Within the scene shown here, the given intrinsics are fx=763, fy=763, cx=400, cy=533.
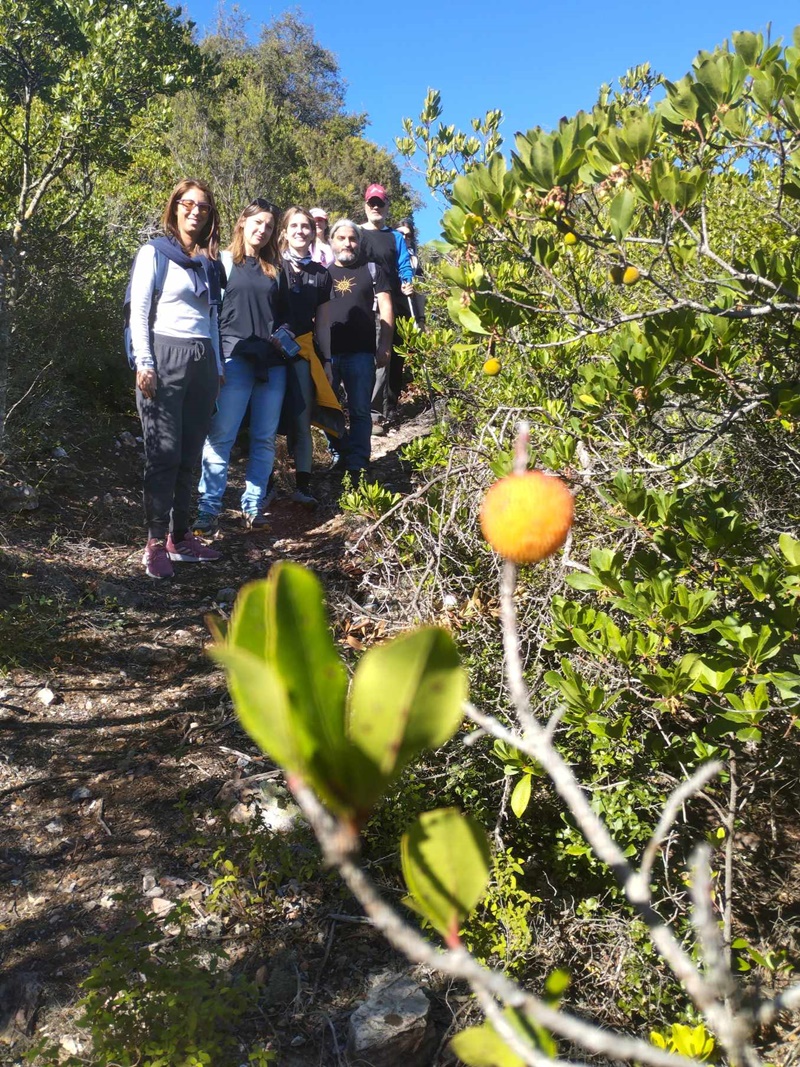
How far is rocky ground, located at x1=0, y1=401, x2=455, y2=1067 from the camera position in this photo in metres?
2.12

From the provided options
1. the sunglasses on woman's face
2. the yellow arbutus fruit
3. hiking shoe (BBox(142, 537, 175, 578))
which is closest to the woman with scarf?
the sunglasses on woman's face

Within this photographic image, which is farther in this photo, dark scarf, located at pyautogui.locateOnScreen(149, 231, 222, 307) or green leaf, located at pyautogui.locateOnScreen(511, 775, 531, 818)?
dark scarf, located at pyautogui.locateOnScreen(149, 231, 222, 307)

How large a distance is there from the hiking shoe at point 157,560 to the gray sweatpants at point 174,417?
2.1 inches

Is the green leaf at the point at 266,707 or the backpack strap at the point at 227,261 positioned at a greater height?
the backpack strap at the point at 227,261

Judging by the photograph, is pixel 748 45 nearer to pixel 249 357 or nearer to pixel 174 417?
pixel 174 417

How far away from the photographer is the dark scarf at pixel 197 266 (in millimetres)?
3666

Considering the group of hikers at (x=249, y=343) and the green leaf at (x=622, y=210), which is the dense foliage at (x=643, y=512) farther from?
the group of hikers at (x=249, y=343)

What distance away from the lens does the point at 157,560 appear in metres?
4.11

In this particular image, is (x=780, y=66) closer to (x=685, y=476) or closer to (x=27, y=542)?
(x=685, y=476)

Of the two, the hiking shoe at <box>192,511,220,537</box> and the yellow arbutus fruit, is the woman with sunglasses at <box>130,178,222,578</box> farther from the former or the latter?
the yellow arbutus fruit

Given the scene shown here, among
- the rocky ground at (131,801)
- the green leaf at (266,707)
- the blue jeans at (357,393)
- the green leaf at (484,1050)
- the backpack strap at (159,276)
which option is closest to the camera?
the green leaf at (266,707)

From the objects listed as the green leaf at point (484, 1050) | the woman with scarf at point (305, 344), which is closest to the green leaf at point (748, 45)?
the green leaf at point (484, 1050)

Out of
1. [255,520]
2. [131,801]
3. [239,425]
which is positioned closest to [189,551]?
[255,520]

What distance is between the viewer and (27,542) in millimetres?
4152
